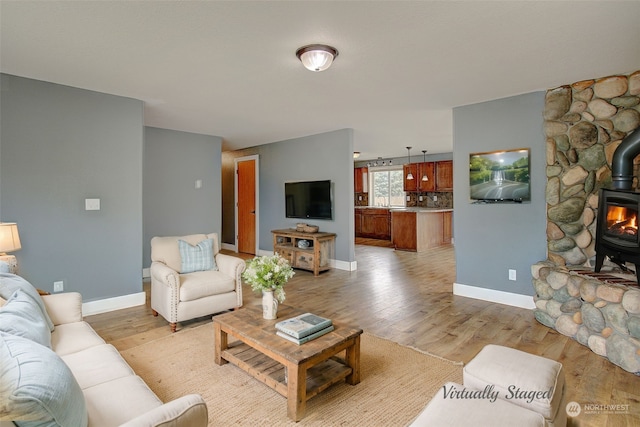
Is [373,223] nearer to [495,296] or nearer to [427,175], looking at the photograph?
[427,175]

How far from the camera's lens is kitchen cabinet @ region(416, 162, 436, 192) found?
884 cm

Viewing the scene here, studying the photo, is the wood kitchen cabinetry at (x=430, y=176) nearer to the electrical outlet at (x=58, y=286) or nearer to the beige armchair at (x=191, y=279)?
the beige armchair at (x=191, y=279)

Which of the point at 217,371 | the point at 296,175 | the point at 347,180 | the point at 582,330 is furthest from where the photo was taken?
the point at 296,175

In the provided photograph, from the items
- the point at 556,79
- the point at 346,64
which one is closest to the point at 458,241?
the point at 556,79

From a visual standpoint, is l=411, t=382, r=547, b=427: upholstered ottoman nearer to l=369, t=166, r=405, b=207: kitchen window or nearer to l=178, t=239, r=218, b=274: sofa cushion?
l=178, t=239, r=218, b=274: sofa cushion

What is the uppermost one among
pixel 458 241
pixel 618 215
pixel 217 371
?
pixel 618 215

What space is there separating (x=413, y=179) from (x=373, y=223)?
1.63 m

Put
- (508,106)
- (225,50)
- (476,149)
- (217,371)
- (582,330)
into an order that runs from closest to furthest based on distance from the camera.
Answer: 1. (217,371)
2. (225,50)
3. (582,330)
4. (508,106)
5. (476,149)

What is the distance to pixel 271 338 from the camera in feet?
6.74

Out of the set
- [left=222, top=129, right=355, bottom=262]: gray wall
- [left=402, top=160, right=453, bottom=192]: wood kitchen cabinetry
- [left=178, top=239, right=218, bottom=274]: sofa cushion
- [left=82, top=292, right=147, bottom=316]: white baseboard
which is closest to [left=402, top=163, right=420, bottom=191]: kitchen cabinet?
[left=402, top=160, right=453, bottom=192]: wood kitchen cabinetry

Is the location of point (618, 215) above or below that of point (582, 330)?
above

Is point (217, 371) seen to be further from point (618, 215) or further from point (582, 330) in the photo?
point (618, 215)

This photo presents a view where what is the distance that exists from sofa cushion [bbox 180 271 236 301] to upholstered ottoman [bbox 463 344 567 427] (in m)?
2.45

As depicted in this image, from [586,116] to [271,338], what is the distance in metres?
3.63
